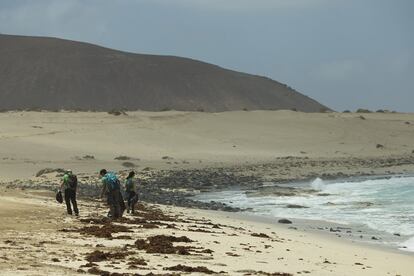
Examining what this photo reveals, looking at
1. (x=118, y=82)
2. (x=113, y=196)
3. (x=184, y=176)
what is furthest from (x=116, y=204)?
(x=118, y=82)

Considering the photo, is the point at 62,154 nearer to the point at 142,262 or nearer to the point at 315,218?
the point at 315,218

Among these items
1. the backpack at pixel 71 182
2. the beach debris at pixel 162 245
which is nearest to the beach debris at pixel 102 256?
the beach debris at pixel 162 245

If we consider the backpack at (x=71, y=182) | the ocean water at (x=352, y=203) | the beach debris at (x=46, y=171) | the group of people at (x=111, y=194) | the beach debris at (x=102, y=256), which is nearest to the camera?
the beach debris at (x=102, y=256)

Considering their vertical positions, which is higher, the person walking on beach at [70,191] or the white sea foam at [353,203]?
the person walking on beach at [70,191]

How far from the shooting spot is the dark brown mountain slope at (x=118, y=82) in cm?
9462

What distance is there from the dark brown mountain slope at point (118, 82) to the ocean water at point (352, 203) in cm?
5952

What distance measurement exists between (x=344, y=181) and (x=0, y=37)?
9278cm

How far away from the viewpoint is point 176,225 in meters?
16.9

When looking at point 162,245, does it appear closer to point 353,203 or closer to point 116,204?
point 116,204

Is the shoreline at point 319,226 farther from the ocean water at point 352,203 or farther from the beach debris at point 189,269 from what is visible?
the beach debris at point 189,269

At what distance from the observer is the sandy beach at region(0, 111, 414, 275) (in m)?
11.5

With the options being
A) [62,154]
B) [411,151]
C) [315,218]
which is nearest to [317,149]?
[411,151]

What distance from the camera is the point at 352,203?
24.8 metres

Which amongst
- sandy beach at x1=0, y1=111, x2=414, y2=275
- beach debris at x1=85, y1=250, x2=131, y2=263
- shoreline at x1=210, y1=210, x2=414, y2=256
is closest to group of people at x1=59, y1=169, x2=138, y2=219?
sandy beach at x1=0, y1=111, x2=414, y2=275
